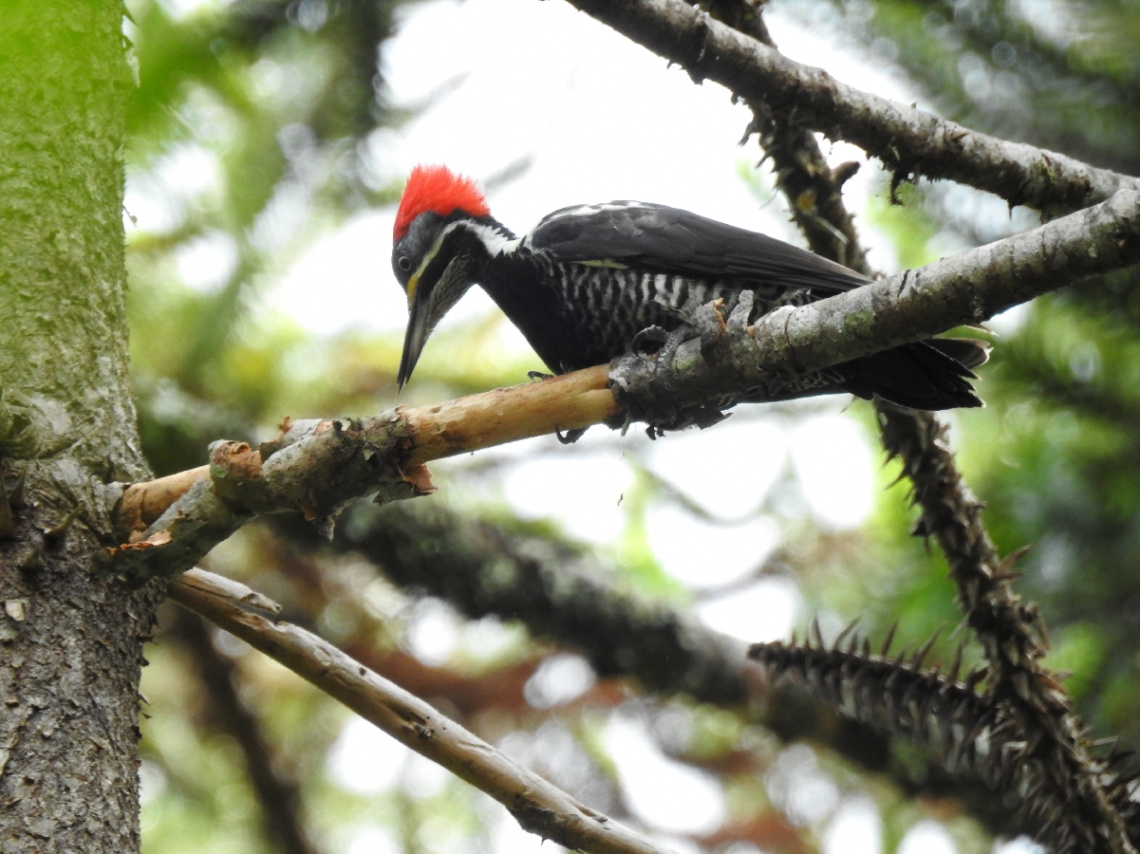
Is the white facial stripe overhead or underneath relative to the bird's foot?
overhead

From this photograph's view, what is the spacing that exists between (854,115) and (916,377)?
0.72 meters

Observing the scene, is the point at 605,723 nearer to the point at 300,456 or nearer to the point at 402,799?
the point at 402,799

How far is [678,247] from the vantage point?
3.31m

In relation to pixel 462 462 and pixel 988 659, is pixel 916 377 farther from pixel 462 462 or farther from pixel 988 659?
pixel 462 462

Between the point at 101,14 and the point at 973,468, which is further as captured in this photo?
the point at 973,468

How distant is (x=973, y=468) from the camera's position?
5.13 m

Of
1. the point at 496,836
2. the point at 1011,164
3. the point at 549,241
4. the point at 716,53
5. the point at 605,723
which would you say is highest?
the point at 549,241

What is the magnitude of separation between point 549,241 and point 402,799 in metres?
3.51

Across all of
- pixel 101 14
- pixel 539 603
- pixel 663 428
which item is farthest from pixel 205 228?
pixel 663 428

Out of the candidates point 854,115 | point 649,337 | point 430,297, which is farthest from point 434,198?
point 854,115

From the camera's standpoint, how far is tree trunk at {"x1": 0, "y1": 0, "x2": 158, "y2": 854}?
6.58ft

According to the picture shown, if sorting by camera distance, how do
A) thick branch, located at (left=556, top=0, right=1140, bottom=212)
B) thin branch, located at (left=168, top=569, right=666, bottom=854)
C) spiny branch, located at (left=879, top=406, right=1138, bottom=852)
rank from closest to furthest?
thin branch, located at (left=168, top=569, right=666, bottom=854), thick branch, located at (left=556, top=0, right=1140, bottom=212), spiny branch, located at (left=879, top=406, right=1138, bottom=852)

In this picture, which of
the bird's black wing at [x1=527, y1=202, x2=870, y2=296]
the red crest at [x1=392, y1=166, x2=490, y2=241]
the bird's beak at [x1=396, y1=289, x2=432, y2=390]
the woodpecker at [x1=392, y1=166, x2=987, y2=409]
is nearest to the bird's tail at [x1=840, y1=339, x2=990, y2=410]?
the woodpecker at [x1=392, y1=166, x2=987, y2=409]

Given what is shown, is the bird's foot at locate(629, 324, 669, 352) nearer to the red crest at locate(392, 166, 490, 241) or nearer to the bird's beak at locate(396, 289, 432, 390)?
the bird's beak at locate(396, 289, 432, 390)
